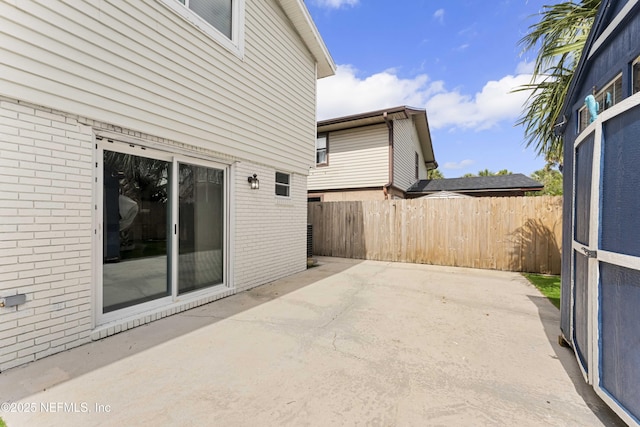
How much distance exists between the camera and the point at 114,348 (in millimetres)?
2992

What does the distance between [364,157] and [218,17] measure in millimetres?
7571

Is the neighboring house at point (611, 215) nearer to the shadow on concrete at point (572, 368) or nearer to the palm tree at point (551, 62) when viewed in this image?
the shadow on concrete at point (572, 368)

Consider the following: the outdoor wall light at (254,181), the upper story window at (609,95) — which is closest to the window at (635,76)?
the upper story window at (609,95)

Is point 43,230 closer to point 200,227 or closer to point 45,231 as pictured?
point 45,231

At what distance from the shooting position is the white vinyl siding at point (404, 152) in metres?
11.3

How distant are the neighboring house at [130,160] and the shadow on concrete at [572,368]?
4.66 meters

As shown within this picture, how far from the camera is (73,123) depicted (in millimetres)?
2977

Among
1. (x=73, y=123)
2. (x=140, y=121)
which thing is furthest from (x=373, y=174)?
(x=73, y=123)

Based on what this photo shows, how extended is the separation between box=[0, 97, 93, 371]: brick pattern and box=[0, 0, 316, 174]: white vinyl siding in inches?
10.9

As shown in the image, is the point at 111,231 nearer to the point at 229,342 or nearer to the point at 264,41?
the point at 229,342

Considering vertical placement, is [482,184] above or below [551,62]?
below

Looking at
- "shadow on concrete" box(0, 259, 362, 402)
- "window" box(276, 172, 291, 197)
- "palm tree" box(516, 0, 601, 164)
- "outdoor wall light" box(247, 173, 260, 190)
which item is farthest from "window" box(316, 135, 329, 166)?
"shadow on concrete" box(0, 259, 362, 402)

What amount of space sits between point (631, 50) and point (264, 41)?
553cm

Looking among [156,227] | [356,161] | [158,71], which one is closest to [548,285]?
[356,161]
